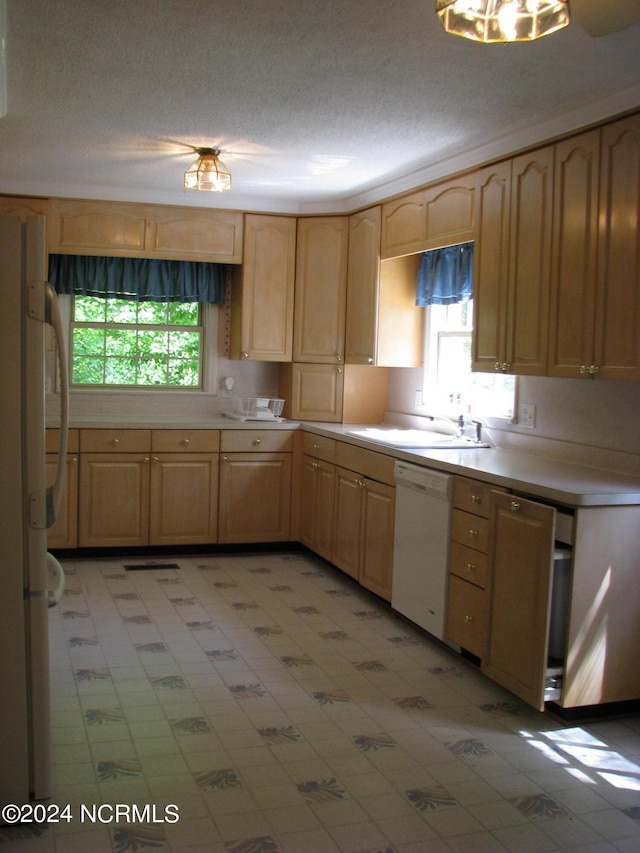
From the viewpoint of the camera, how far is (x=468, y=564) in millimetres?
3547

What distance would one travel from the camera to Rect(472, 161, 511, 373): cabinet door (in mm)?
3842

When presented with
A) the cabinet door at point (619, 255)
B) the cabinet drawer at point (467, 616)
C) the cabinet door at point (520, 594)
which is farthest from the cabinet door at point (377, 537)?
the cabinet door at point (619, 255)

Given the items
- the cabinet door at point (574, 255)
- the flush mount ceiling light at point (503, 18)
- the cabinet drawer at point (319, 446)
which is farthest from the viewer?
the cabinet drawer at point (319, 446)

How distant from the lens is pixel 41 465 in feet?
7.86

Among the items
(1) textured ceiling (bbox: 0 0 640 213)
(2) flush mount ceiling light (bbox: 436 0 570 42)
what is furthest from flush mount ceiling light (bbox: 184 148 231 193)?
(2) flush mount ceiling light (bbox: 436 0 570 42)

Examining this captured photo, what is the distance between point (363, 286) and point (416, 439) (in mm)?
1213

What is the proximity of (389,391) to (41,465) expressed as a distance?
3654 mm

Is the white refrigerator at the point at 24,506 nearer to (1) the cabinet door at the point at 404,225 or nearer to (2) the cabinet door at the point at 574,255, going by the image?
(2) the cabinet door at the point at 574,255

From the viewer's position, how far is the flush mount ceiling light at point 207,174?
4270 millimetres

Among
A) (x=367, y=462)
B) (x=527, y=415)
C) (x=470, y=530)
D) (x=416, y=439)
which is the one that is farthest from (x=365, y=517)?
(x=470, y=530)

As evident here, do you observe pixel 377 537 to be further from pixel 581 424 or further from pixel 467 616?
pixel 581 424

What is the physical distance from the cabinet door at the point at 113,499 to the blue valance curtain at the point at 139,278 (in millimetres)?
1165

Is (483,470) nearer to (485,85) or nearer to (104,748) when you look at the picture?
(485,85)

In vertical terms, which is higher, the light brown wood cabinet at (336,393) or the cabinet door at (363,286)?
the cabinet door at (363,286)
